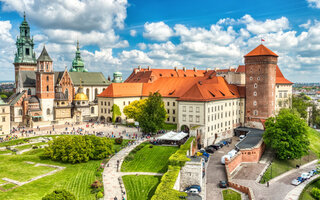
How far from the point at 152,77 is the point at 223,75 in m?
24.7

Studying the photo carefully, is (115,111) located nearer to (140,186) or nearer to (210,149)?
(210,149)

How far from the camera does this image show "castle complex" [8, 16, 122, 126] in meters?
80.0

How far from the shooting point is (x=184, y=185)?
124ft

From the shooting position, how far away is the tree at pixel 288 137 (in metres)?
51.0

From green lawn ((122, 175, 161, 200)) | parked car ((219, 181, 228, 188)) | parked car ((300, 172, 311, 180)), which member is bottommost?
parked car ((300, 172, 311, 180))

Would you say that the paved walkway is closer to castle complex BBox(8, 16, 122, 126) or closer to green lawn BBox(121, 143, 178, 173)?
green lawn BBox(121, 143, 178, 173)

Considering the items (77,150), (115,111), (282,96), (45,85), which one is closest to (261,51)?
(282,96)

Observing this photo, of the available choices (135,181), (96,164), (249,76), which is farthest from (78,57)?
(135,181)

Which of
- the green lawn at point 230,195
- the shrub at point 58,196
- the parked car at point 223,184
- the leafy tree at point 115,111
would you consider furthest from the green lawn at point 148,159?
the leafy tree at point 115,111

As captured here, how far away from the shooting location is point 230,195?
35844mm

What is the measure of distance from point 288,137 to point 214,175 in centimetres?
1930

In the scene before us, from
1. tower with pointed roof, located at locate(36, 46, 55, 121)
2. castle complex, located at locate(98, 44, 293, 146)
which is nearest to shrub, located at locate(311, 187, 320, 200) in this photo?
castle complex, located at locate(98, 44, 293, 146)

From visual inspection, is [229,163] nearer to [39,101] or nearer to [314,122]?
[39,101]

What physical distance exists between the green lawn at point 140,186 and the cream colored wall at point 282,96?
5173 cm
